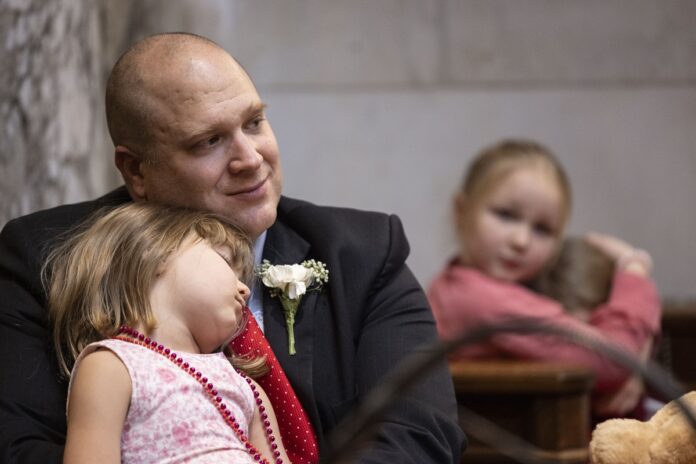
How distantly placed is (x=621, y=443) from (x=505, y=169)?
2336 millimetres

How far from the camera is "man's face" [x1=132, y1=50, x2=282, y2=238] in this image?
8.25 ft

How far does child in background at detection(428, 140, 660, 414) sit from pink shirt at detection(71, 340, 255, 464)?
1.91 metres

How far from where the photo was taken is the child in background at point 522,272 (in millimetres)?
3990

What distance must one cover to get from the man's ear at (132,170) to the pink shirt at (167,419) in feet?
1.81

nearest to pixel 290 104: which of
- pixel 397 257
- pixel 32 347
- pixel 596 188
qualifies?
pixel 596 188

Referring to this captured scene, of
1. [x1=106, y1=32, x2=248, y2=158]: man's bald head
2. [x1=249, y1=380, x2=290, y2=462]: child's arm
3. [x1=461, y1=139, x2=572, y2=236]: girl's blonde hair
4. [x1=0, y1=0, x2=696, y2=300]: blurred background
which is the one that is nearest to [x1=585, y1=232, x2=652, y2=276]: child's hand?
[x1=461, y1=139, x2=572, y2=236]: girl's blonde hair

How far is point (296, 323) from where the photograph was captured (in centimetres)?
258

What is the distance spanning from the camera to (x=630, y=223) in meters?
5.41

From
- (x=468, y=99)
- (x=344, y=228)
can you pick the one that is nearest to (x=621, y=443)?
(x=344, y=228)

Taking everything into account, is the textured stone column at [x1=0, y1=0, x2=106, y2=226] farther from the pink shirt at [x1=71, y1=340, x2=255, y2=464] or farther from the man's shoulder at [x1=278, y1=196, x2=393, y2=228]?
the pink shirt at [x1=71, y1=340, x2=255, y2=464]

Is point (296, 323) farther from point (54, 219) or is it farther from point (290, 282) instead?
point (54, 219)

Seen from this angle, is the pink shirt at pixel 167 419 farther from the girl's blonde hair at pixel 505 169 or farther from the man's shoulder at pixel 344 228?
the girl's blonde hair at pixel 505 169

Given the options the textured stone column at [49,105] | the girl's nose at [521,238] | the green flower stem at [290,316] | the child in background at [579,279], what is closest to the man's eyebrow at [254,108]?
the green flower stem at [290,316]

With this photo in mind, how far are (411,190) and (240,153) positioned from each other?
2.83 m
